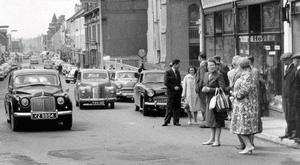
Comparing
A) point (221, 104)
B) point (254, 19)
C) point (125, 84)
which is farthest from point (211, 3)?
point (221, 104)

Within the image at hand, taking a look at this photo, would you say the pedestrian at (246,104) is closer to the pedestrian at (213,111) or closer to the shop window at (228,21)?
the pedestrian at (213,111)

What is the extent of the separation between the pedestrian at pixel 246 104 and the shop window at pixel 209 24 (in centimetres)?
1600

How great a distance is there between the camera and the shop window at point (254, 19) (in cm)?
2166

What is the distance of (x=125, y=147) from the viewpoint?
1316cm

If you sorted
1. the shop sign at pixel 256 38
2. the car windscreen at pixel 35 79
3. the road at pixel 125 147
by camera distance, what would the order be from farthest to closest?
the shop sign at pixel 256 38 → the car windscreen at pixel 35 79 → the road at pixel 125 147

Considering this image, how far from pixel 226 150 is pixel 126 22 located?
61.8m

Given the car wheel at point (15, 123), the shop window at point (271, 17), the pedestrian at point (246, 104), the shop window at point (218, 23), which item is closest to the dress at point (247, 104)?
the pedestrian at point (246, 104)

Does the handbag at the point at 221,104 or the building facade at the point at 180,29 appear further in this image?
the building facade at the point at 180,29

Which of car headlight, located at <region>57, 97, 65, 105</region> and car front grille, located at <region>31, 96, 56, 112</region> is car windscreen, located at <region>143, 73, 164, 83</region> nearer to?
car headlight, located at <region>57, 97, 65, 105</region>

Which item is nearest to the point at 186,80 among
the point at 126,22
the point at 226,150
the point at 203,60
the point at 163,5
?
the point at 203,60

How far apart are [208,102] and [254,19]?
30.6 feet

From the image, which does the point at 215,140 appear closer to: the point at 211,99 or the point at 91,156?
the point at 211,99

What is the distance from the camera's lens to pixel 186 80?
18.5 metres

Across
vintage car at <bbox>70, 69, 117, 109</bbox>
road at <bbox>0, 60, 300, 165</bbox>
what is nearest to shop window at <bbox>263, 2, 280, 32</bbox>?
road at <bbox>0, 60, 300, 165</bbox>
